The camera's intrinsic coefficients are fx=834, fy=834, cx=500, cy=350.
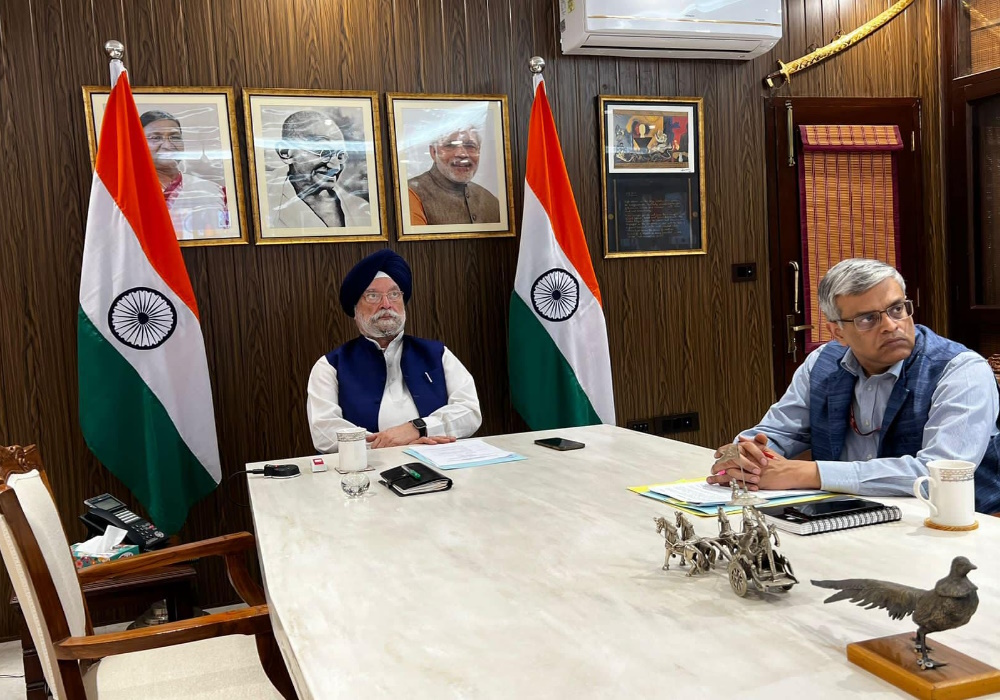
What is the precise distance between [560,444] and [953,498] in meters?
1.19

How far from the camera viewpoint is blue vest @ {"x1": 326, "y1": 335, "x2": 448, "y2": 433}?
3270 millimetres

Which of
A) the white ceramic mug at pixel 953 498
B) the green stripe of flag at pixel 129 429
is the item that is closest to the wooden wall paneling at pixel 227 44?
the green stripe of flag at pixel 129 429

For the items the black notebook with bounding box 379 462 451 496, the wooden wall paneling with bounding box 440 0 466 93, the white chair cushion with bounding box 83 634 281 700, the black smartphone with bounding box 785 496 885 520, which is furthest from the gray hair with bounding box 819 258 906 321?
the wooden wall paneling with bounding box 440 0 466 93

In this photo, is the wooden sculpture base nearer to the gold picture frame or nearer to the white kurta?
the white kurta

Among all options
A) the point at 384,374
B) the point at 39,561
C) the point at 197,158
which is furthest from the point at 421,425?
the point at 39,561

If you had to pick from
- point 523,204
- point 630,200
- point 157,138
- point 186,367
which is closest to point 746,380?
point 630,200

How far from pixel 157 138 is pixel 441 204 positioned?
120 centimetres

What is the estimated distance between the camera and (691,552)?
1.24 metres

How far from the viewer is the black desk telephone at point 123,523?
248 centimetres

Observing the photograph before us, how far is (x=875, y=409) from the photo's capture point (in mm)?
2143

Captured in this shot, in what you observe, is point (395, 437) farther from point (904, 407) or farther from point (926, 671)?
point (926, 671)

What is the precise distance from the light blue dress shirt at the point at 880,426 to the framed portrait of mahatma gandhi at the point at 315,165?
2.00 meters

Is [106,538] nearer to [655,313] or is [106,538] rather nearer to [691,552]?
[691,552]

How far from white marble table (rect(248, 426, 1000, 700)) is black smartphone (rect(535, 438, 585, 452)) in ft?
1.77
